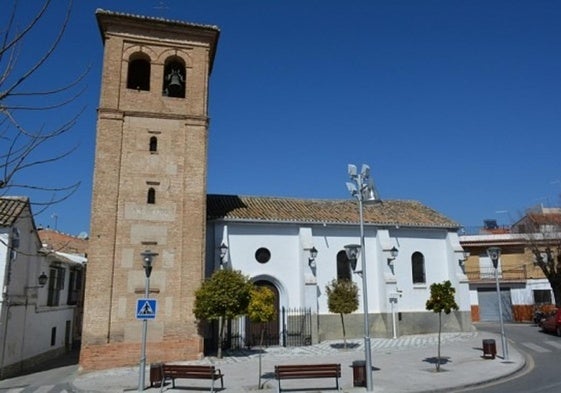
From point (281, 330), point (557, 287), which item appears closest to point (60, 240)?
point (281, 330)

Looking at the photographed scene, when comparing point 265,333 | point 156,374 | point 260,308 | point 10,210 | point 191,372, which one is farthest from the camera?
point 265,333

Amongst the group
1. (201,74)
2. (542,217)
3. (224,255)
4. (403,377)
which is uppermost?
(201,74)

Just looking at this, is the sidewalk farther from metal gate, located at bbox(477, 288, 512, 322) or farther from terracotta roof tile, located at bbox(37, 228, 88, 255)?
terracotta roof tile, located at bbox(37, 228, 88, 255)

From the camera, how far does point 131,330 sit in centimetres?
1886

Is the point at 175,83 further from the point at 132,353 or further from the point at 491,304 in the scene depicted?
the point at 491,304

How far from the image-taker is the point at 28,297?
69.5 feet

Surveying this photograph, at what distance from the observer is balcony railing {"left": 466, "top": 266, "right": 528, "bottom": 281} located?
123ft

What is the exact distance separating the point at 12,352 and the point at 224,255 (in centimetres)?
992

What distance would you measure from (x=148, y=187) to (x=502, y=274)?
30.5 meters

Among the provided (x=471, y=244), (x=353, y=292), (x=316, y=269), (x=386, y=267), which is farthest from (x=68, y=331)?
(x=471, y=244)

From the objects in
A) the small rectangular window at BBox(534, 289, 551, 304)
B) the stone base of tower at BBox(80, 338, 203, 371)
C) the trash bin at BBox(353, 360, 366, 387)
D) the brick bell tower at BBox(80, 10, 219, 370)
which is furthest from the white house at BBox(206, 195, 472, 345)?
the small rectangular window at BBox(534, 289, 551, 304)

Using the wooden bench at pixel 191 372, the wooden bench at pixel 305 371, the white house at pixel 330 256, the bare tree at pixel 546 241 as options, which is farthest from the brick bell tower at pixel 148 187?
the bare tree at pixel 546 241

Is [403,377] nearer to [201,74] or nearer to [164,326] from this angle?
[164,326]

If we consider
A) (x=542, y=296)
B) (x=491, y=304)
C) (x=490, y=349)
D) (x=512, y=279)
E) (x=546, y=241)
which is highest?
(x=546, y=241)
